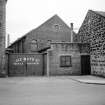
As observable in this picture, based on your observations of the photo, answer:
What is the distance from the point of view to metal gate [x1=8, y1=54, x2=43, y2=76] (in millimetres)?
21266

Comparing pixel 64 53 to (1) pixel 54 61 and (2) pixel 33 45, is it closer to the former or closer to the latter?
(1) pixel 54 61

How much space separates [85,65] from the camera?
21.9 metres

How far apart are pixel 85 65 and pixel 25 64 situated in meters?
7.05

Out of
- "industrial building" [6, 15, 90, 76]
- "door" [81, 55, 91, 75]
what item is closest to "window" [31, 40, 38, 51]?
"industrial building" [6, 15, 90, 76]

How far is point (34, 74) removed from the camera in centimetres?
2167

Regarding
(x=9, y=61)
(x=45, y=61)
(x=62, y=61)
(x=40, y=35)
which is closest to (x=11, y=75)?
(x=9, y=61)

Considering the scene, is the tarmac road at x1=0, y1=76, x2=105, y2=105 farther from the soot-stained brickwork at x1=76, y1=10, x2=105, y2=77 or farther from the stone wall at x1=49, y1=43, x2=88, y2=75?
the stone wall at x1=49, y1=43, x2=88, y2=75

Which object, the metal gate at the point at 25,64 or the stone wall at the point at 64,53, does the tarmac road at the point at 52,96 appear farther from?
the metal gate at the point at 25,64

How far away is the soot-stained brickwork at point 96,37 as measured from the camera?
1872 centimetres

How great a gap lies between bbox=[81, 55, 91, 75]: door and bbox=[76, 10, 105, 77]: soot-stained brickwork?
0.85m

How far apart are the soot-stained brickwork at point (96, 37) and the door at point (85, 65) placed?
852mm

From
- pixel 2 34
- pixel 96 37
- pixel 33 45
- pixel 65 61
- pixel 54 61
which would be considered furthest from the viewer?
pixel 33 45

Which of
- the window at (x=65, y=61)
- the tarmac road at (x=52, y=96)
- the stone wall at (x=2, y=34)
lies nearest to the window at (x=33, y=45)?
the window at (x=65, y=61)

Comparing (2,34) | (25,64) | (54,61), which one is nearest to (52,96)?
(54,61)
